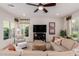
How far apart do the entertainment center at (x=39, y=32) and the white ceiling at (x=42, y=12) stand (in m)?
0.25

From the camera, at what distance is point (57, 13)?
6.89ft

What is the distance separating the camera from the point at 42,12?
6.81ft

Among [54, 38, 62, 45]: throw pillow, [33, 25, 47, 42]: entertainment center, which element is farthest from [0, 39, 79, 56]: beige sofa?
[33, 25, 47, 42]: entertainment center

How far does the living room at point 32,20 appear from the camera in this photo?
199cm

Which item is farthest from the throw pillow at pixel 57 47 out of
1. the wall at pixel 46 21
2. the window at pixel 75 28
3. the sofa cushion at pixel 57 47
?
the window at pixel 75 28

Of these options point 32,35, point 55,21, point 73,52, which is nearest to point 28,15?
point 32,35

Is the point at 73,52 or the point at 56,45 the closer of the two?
the point at 73,52

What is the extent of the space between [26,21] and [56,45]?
83 centimetres

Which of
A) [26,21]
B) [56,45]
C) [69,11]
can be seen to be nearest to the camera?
[69,11]

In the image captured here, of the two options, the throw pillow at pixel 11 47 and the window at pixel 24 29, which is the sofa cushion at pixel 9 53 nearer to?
the throw pillow at pixel 11 47

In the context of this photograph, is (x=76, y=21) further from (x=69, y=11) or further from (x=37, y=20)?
(x=37, y=20)

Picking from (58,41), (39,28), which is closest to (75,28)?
(58,41)

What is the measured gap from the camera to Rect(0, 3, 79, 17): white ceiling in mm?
1973

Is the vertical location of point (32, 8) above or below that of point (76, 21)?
above
